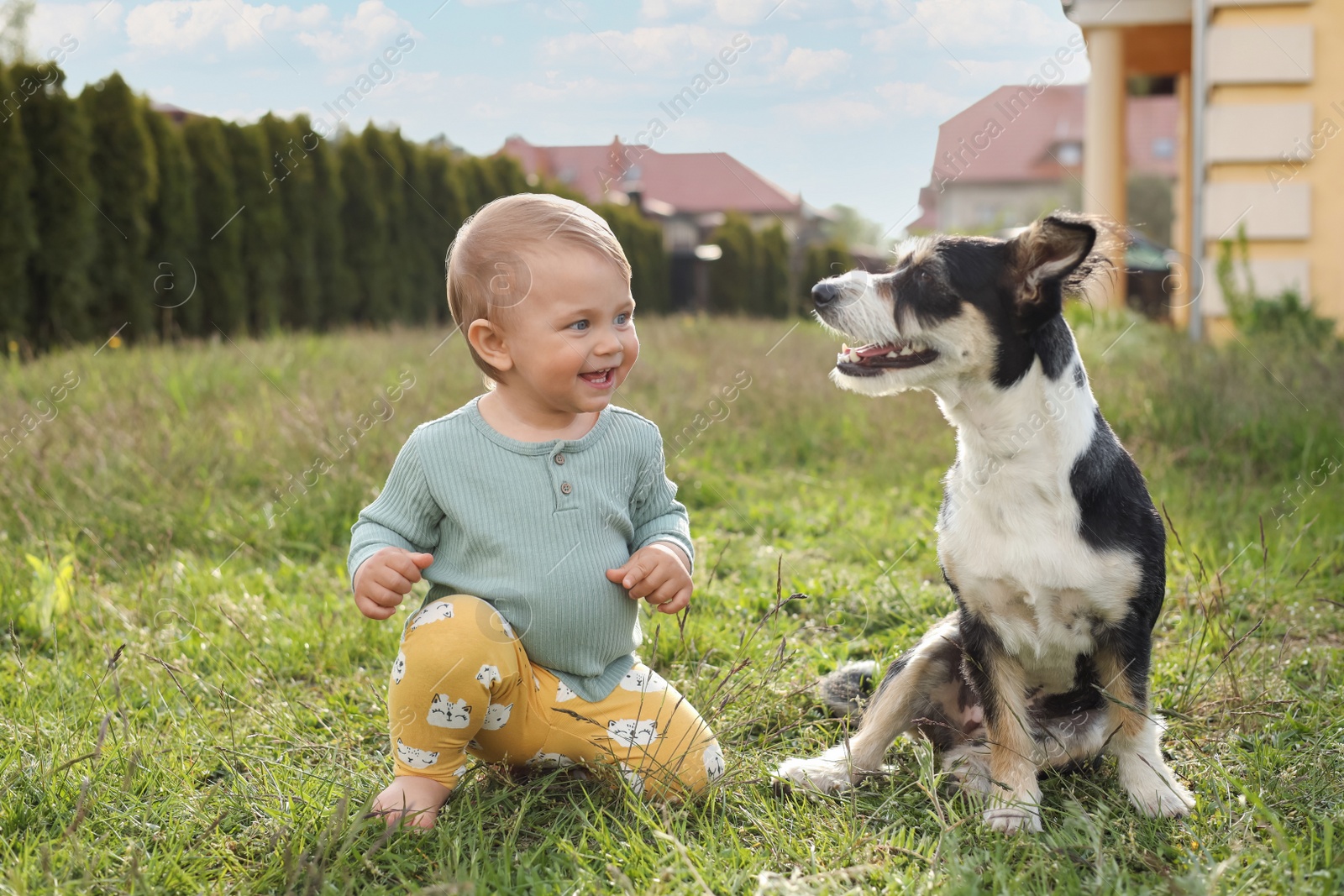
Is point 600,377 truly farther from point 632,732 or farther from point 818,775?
point 818,775

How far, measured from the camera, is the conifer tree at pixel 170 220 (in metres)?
10.1

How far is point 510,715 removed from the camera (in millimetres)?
2260

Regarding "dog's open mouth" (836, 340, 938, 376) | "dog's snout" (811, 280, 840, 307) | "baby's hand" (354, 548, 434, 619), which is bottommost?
"baby's hand" (354, 548, 434, 619)

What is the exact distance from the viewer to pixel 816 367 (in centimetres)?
874

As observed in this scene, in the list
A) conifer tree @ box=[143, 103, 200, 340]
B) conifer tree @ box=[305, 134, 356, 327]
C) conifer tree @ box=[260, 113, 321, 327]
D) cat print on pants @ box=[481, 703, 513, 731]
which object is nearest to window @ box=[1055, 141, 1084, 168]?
conifer tree @ box=[305, 134, 356, 327]

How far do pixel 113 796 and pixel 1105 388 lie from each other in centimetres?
558

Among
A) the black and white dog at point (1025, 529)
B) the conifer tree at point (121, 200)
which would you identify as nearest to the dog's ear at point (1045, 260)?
the black and white dog at point (1025, 529)

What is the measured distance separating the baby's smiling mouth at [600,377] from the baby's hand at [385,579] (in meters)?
0.50

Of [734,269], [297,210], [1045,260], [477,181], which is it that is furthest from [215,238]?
[734,269]

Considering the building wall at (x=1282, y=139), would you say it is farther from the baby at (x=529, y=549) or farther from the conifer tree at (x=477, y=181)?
the conifer tree at (x=477, y=181)

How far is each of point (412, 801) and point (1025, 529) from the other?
1434mm

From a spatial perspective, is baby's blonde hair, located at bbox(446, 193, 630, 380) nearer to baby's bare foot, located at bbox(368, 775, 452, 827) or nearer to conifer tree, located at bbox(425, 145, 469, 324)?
baby's bare foot, located at bbox(368, 775, 452, 827)

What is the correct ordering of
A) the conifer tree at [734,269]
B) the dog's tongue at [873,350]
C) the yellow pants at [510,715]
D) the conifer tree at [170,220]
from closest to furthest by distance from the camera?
the yellow pants at [510,715], the dog's tongue at [873,350], the conifer tree at [170,220], the conifer tree at [734,269]

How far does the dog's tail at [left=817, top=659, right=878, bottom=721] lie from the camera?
2775 mm
